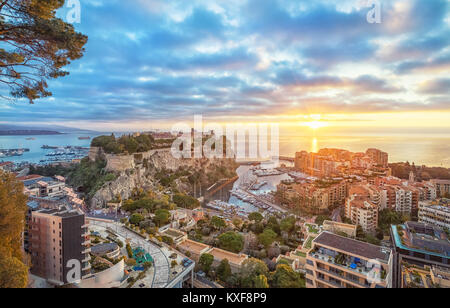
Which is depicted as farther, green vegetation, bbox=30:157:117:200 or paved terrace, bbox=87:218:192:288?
green vegetation, bbox=30:157:117:200

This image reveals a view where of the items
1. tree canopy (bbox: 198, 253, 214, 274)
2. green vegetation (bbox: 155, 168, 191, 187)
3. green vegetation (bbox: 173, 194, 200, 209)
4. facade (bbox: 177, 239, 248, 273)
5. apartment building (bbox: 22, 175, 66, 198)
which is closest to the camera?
tree canopy (bbox: 198, 253, 214, 274)

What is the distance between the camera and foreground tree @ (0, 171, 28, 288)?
83.0 inches

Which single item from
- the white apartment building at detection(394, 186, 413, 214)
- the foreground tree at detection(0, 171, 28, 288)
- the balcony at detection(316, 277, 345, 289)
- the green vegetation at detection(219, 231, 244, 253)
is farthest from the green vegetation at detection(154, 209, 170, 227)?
the white apartment building at detection(394, 186, 413, 214)

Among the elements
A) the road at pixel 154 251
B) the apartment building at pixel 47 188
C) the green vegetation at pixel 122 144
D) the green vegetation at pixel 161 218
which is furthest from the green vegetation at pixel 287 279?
the green vegetation at pixel 122 144

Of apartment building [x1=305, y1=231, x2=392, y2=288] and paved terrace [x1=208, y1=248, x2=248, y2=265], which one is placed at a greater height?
apartment building [x1=305, y1=231, x2=392, y2=288]

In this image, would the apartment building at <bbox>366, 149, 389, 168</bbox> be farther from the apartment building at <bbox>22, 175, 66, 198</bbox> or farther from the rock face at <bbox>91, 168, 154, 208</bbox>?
the apartment building at <bbox>22, 175, 66, 198</bbox>

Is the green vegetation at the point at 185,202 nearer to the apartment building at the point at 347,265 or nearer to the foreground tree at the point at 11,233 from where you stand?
the apartment building at the point at 347,265

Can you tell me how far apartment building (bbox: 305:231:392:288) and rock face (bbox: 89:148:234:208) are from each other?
869 cm

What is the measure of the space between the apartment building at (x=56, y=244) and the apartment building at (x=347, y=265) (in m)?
3.73

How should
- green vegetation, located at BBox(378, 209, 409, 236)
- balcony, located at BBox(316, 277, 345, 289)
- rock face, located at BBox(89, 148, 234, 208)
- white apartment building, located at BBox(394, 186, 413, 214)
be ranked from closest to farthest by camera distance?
balcony, located at BBox(316, 277, 345, 289) < green vegetation, located at BBox(378, 209, 409, 236) < white apartment building, located at BBox(394, 186, 413, 214) < rock face, located at BBox(89, 148, 234, 208)

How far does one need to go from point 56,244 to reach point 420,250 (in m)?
6.84

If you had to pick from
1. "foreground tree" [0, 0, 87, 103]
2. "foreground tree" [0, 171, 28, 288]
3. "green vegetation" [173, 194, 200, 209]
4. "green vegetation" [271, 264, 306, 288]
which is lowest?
"green vegetation" [173, 194, 200, 209]

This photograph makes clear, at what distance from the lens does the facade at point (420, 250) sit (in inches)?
171
